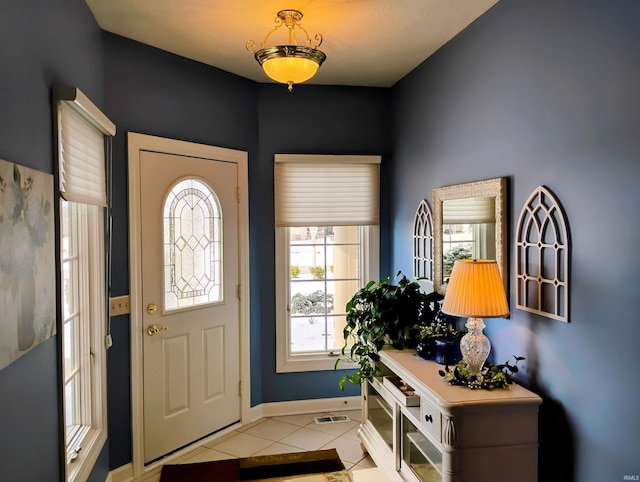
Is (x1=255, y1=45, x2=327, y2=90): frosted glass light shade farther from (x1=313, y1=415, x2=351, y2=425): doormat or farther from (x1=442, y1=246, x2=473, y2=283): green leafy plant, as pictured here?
(x1=313, y1=415, x2=351, y2=425): doormat

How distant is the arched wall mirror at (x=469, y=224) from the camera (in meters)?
2.36

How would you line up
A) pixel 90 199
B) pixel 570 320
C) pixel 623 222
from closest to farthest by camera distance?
1. pixel 623 222
2. pixel 570 320
3. pixel 90 199

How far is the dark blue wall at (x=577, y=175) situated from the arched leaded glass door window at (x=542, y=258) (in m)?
0.05

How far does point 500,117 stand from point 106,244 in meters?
2.30

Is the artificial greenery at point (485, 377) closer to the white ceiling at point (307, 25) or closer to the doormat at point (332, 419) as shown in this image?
the doormat at point (332, 419)

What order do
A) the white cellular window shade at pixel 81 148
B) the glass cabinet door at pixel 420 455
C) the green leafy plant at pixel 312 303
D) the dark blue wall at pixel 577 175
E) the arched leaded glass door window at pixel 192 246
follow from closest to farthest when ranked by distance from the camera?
the dark blue wall at pixel 577 175, the white cellular window shade at pixel 81 148, the glass cabinet door at pixel 420 455, the arched leaded glass door window at pixel 192 246, the green leafy plant at pixel 312 303

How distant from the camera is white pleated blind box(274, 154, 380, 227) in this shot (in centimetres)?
378

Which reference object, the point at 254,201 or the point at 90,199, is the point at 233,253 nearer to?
the point at 254,201

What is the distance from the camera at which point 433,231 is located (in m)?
3.11

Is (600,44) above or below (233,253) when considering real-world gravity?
above

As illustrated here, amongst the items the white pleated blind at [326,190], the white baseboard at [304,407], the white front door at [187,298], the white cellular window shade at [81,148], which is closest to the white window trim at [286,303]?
the white pleated blind at [326,190]

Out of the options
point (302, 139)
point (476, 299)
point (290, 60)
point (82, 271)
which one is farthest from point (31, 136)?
point (302, 139)

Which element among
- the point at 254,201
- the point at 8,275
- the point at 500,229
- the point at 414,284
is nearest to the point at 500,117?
the point at 500,229

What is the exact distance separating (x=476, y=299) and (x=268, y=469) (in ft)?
5.95
